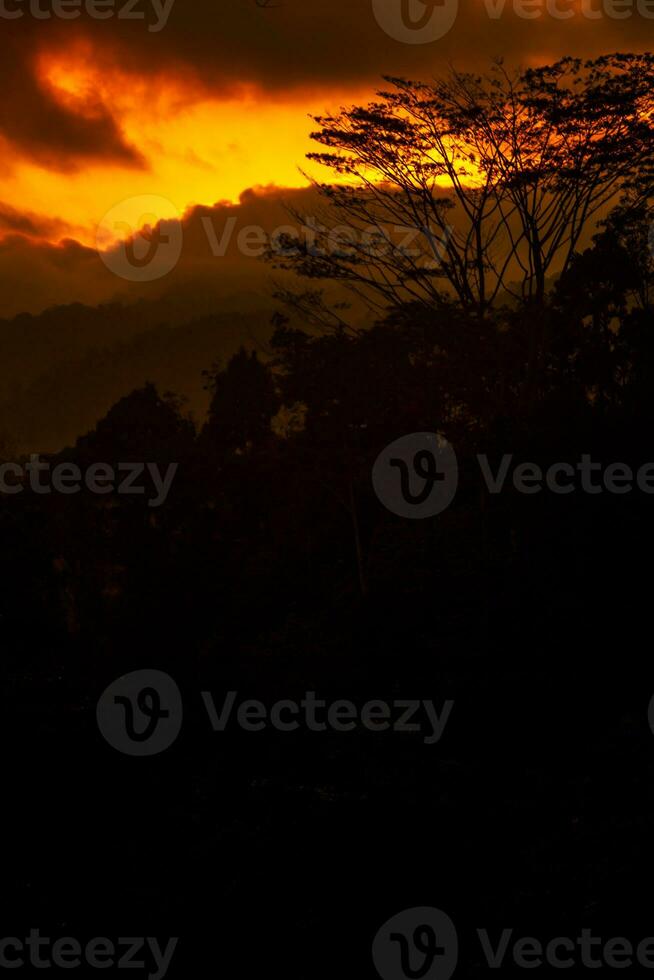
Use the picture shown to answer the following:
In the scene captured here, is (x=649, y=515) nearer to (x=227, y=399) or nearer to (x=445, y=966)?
(x=445, y=966)

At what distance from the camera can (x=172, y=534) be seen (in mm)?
33156

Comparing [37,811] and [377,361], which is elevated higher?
[377,361]

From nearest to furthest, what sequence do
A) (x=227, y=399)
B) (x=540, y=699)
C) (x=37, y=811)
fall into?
(x=37, y=811), (x=540, y=699), (x=227, y=399)

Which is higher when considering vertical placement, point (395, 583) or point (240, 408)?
point (240, 408)

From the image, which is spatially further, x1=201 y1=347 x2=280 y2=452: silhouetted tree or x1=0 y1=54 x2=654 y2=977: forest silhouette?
x1=201 y1=347 x2=280 y2=452: silhouetted tree

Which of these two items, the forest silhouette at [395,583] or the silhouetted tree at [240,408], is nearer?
the forest silhouette at [395,583]

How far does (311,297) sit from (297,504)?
22.7ft

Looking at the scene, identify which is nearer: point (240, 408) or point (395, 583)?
point (395, 583)

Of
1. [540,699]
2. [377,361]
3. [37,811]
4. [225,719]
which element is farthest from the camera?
[377,361]

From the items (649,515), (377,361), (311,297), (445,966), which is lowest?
(445,966)

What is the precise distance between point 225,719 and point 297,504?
13075 millimetres

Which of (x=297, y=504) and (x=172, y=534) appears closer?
(x=297, y=504)

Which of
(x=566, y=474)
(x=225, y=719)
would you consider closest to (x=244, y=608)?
(x=225, y=719)

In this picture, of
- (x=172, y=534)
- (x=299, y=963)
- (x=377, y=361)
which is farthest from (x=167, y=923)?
(x=172, y=534)
